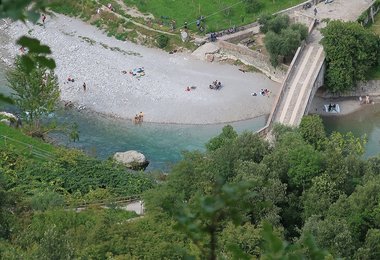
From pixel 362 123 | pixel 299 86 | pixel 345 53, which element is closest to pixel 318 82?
pixel 299 86

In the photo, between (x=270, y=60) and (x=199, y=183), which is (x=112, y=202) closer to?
(x=199, y=183)

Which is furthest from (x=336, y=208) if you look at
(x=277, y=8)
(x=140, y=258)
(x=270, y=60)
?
(x=277, y=8)

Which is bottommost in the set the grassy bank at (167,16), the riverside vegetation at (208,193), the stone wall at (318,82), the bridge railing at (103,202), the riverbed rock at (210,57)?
the bridge railing at (103,202)

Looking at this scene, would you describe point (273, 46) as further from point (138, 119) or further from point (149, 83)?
point (138, 119)

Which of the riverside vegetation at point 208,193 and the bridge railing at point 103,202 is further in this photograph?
the bridge railing at point 103,202

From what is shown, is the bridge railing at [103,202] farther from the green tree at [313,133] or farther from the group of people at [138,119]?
the group of people at [138,119]

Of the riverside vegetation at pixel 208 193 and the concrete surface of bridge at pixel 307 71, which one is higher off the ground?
the concrete surface of bridge at pixel 307 71

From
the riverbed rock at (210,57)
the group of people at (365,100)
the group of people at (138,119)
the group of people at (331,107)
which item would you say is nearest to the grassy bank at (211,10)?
the riverbed rock at (210,57)
